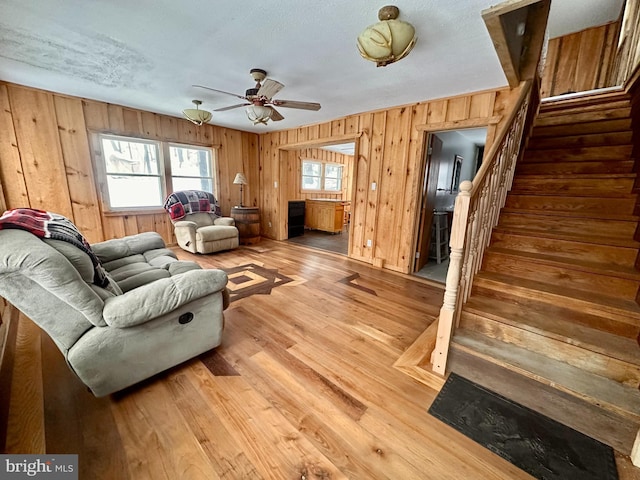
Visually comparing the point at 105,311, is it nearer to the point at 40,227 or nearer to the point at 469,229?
the point at 40,227

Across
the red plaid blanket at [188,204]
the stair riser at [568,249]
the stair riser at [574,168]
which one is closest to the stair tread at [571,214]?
the stair riser at [568,249]

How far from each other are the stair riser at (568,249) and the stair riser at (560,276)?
188mm

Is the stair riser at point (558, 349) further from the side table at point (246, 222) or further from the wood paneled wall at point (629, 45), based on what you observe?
the side table at point (246, 222)

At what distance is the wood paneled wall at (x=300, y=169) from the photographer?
6.08 m

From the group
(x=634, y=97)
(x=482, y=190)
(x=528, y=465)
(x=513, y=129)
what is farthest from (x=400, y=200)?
(x=528, y=465)

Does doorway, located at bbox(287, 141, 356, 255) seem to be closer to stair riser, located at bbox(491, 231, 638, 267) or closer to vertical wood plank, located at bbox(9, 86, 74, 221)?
stair riser, located at bbox(491, 231, 638, 267)

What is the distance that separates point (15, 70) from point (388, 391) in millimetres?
4670

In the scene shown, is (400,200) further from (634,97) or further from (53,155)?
(53,155)

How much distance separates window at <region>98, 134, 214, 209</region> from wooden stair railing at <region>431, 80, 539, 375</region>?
15.4 ft

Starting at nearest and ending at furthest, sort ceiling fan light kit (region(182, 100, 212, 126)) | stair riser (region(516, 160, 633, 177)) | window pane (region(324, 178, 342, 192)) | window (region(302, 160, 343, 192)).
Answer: stair riser (region(516, 160, 633, 177)) → ceiling fan light kit (region(182, 100, 212, 126)) → window (region(302, 160, 343, 192)) → window pane (region(324, 178, 342, 192))

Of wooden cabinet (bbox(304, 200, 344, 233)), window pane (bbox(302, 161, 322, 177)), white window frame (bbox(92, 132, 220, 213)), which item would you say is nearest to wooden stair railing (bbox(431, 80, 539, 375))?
wooden cabinet (bbox(304, 200, 344, 233))

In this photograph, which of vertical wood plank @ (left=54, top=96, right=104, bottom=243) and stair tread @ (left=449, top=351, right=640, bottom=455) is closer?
stair tread @ (left=449, top=351, right=640, bottom=455)

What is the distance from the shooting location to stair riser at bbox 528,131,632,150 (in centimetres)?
243

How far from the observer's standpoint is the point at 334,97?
316 cm
